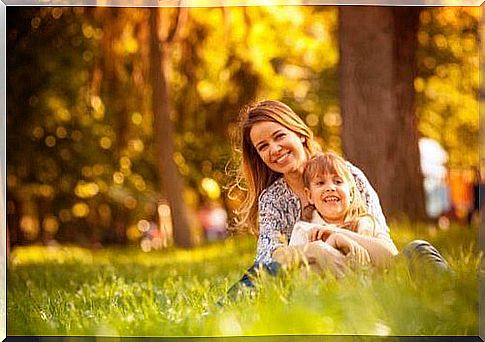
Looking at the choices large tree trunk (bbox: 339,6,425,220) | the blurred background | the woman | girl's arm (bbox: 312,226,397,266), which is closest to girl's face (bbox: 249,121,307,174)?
the woman

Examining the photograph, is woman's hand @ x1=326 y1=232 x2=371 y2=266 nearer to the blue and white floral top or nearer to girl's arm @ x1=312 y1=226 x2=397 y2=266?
girl's arm @ x1=312 y1=226 x2=397 y2=266

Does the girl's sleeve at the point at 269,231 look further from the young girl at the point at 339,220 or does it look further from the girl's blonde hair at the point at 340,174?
the girl's blonde hair at the point at 340,174

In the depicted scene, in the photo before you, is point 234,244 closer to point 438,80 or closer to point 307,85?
point 307,85

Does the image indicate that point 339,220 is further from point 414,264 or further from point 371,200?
point 414,264

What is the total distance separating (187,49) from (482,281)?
236 cm

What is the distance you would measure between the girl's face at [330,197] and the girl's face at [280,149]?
0.54 ft

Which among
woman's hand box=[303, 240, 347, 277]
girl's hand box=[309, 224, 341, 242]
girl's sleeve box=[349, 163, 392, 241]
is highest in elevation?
girl's sleeve box=[349, 163, 392, 241]

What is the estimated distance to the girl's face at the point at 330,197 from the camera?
21.8 feet

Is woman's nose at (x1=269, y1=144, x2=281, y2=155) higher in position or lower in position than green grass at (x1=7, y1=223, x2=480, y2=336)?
higher

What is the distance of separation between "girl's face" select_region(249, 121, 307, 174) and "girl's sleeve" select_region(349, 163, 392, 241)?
341 mm

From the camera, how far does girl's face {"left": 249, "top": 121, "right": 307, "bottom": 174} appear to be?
6.67m

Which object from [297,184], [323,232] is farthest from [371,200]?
[297,184]

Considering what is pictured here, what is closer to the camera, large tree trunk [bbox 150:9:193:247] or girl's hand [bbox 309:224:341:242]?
girl's hand [bbox 309:224:341:242]

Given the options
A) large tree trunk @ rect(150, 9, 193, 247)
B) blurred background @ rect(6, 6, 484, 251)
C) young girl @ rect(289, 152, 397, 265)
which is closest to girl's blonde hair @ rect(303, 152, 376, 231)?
young girl @ rect(289, 152, 397, 265)
